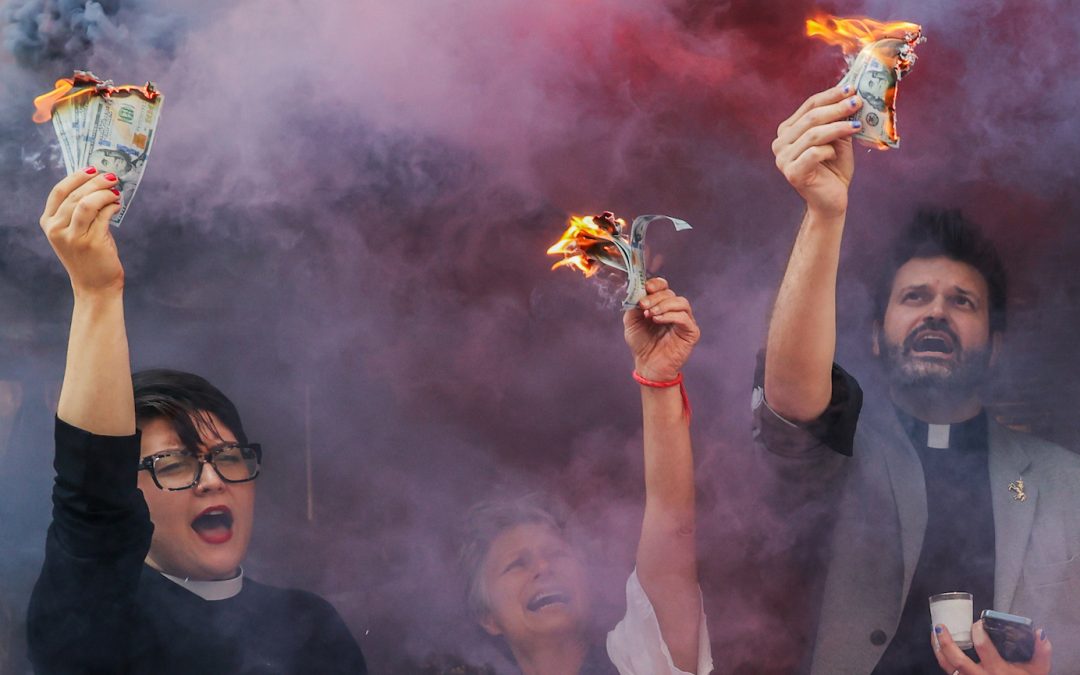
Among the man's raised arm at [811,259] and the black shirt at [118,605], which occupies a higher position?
the man's raised arm at [811,259]

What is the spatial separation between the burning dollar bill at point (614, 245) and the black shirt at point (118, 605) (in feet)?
3.69

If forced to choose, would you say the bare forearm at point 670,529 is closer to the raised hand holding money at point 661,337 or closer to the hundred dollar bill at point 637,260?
the raised hand holding money at point 661,337

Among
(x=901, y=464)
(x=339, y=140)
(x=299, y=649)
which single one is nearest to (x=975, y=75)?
(x=901, y=464)

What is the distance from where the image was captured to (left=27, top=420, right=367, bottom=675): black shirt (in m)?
2.76

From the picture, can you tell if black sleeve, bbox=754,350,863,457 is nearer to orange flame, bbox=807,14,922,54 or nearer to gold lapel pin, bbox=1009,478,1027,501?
gold lapel pin, bbox=1009,478,1027,501

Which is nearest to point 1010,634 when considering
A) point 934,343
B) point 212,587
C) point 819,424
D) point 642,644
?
point 819,424

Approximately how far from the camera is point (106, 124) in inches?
108

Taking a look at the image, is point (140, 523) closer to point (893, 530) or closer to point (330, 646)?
point (330, 646)

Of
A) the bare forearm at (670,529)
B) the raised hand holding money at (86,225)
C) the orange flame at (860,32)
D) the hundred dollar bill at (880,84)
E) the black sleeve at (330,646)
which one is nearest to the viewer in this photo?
the raised hand holding money at (86,225)

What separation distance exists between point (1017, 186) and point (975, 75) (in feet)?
1.19

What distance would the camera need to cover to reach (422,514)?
360 cm

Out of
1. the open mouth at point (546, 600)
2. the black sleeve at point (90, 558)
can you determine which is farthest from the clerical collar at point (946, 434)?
the black sleeve at point (90, 558)

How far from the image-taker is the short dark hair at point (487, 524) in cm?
348

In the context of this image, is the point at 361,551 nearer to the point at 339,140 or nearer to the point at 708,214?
the point at 339,140
